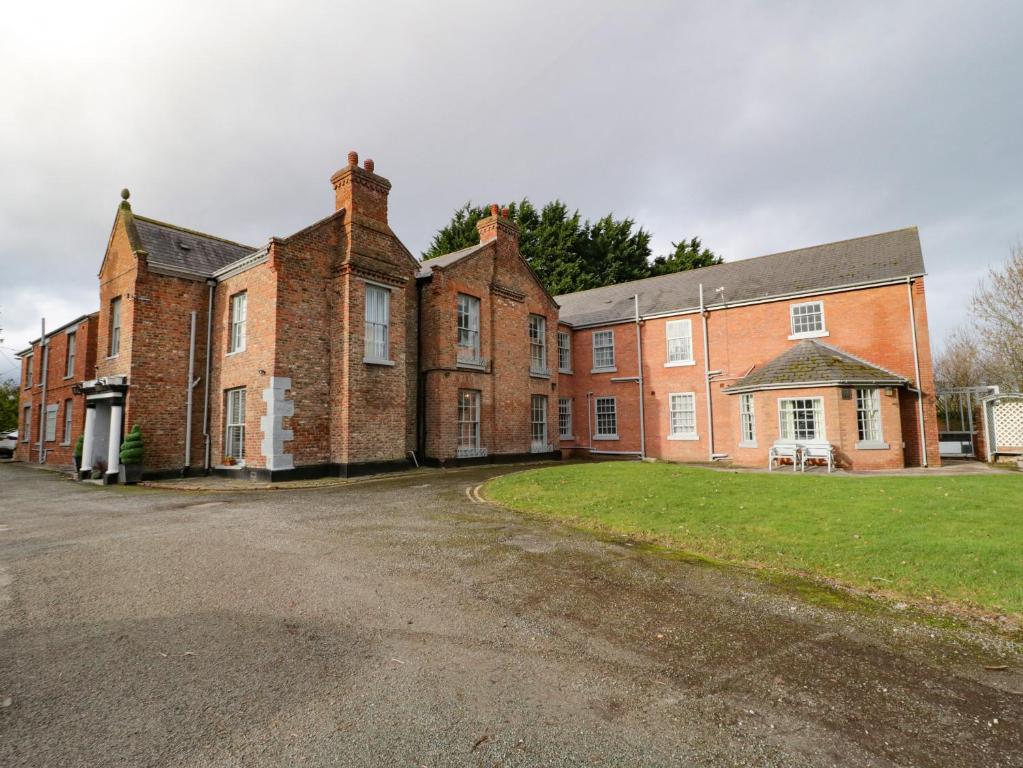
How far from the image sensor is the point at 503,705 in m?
3.24

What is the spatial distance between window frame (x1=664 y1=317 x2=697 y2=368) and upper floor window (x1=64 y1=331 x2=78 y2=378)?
2765 cm

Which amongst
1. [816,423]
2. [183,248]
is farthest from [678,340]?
[183,248]

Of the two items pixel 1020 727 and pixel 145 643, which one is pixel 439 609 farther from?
pixel 1020 727

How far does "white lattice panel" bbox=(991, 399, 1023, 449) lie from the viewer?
19.2 metres

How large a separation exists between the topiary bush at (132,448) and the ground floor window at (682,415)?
20.6 meters

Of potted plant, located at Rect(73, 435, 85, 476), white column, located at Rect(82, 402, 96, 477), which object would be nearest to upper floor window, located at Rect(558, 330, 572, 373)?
white column, located at Rect(82, 402, 96, 477)

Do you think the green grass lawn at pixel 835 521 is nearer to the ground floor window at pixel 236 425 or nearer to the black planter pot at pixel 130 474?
the ground floor window at pixel 236 425

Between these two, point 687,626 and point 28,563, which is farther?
point 28,563

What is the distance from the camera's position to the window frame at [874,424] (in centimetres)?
1764

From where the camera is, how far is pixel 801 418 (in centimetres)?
1858

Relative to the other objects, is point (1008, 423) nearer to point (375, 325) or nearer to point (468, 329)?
point (468, 329)

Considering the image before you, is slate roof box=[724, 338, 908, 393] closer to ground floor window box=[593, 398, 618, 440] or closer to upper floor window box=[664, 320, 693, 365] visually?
upper floor window box=[664, 320, 693, 365]

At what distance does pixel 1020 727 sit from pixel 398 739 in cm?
364

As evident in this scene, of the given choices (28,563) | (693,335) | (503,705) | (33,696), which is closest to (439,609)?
(503,705)
